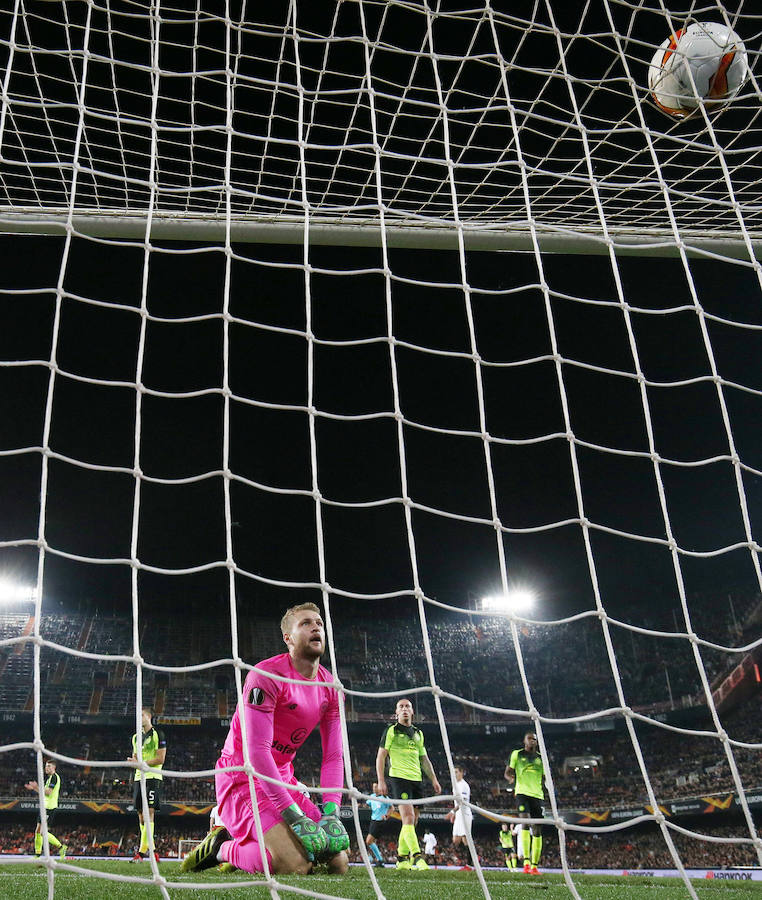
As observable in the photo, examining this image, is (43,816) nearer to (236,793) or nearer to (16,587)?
(236,793)

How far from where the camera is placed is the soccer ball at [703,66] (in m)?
3.27

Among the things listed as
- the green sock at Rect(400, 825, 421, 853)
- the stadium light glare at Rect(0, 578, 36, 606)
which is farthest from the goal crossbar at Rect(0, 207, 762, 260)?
the stadium light glare at Rect(0, 578, 36, 606)

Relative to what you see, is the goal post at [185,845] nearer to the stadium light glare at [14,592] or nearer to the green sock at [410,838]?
the stadium light glare at [14,592]

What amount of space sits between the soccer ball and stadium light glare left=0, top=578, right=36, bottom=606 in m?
19.3

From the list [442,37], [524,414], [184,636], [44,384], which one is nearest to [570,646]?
[524,414]

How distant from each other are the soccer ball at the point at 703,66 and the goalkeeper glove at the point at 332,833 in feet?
10.7

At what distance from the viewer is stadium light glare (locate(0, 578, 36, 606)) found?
1892cm

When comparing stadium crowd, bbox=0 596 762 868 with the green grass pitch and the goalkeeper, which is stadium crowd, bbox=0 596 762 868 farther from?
the goalkeeper

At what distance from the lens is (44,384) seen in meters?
13.5

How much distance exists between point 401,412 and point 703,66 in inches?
199

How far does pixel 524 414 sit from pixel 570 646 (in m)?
7.86

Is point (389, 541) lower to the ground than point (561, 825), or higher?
higher

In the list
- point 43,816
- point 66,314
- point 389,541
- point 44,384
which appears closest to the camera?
point 43,816

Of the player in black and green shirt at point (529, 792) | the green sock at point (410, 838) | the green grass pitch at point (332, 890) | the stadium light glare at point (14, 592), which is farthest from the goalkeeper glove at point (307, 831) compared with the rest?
the stadium light glare at point (14, 592)
